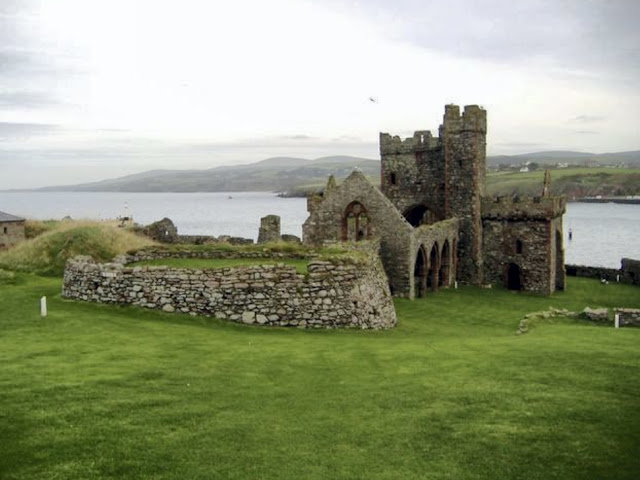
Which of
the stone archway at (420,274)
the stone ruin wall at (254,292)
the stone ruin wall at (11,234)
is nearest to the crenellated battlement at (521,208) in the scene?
the stone archway at (420,274)

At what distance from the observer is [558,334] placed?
18922mm

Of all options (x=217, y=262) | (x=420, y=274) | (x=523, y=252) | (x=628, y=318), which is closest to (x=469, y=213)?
(x=523, y=252)

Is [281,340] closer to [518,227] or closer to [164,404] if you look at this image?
[164,404]

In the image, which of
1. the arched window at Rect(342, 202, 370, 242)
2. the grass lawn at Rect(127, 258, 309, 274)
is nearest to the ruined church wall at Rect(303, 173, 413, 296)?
the arched window at Rect(342, 202, 370, 242)

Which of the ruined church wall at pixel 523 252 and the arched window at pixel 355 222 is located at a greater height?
the arched window at pixel 355 222

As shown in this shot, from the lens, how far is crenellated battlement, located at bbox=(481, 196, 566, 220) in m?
39.0

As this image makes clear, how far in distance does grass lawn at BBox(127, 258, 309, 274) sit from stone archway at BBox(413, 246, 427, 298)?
13889 mm

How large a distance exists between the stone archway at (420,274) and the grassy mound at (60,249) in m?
15.1

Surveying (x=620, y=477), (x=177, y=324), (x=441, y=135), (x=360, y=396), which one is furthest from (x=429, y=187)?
(x=620, y=477)

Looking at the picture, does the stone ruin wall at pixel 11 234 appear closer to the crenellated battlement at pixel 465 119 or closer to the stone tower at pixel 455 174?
the stone tower at pixel 455 174

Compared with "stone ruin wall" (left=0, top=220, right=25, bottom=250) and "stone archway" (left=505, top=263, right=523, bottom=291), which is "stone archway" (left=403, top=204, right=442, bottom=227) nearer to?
"stone archway" (left=505, top=263, right=523, bottom=291)

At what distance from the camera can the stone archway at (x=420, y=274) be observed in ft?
113

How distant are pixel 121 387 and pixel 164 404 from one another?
117 cm

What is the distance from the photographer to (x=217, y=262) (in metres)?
21.5
